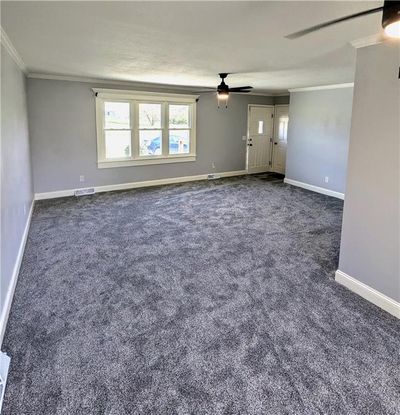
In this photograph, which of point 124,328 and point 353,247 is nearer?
point 124,328

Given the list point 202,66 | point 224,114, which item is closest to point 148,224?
point 202,66

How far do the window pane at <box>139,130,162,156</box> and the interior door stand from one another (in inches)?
151

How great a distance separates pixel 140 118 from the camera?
7.26 m

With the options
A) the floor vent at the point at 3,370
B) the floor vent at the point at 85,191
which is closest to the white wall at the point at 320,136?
the floor vent at the point at 85,191

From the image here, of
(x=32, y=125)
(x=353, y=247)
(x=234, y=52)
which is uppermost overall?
(x=234, y=52)

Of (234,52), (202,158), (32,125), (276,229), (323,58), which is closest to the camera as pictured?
(234,52)

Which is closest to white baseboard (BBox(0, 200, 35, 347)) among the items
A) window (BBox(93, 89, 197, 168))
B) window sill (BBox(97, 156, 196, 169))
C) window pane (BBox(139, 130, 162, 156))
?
window sill (BBox(97, 156, 196, 169))

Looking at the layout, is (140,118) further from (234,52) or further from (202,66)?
(234,52)

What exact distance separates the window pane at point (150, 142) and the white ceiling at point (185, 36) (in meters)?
2.44

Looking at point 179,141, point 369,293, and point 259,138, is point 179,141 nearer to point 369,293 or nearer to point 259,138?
point 259,138

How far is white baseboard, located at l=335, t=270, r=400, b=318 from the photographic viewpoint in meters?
2.77

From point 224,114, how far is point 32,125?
466cm

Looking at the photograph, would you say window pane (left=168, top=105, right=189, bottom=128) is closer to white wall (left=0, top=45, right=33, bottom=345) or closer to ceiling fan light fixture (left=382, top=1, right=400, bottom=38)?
white wall (left=0, top=45, right=33, bottom=345)

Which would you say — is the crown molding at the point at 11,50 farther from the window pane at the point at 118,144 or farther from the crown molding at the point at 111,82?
the window pane at the point at 118,144
